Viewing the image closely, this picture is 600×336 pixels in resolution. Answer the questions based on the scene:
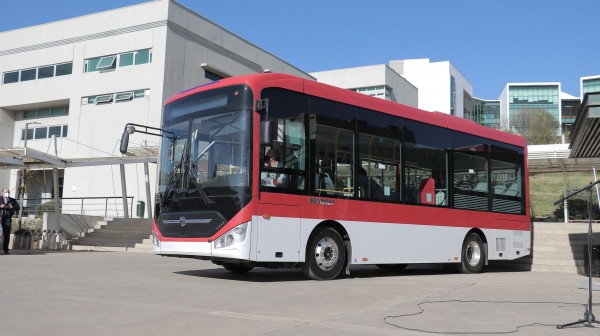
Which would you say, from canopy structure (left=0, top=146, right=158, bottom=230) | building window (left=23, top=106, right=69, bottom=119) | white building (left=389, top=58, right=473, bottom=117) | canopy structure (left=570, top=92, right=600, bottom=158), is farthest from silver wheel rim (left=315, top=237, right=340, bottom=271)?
white building (left=389, top=58, right=473, bottom=117)

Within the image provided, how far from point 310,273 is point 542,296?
3781mm

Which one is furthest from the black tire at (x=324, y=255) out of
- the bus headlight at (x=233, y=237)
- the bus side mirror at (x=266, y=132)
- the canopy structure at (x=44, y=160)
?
the canopy structure at (x=44, y=160)

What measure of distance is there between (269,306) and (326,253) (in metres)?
3.62

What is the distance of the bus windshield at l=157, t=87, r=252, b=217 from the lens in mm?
9461

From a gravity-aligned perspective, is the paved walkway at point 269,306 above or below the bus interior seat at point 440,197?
below

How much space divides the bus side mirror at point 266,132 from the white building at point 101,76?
23133 mm

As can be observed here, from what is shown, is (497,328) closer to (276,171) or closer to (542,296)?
(542,296)

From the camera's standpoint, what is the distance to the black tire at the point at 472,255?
13.7m

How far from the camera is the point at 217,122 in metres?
9.97

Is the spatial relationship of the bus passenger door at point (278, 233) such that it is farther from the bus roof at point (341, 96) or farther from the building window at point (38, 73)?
the building window at point (38, 73)

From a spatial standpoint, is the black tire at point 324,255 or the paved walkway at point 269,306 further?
the black tire at point 324,255

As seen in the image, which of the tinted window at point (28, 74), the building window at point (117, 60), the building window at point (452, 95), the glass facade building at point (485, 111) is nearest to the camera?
the building window at point (117, 60)

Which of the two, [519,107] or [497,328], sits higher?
[519,107]

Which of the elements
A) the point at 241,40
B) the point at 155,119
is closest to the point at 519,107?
the point at 241,40
